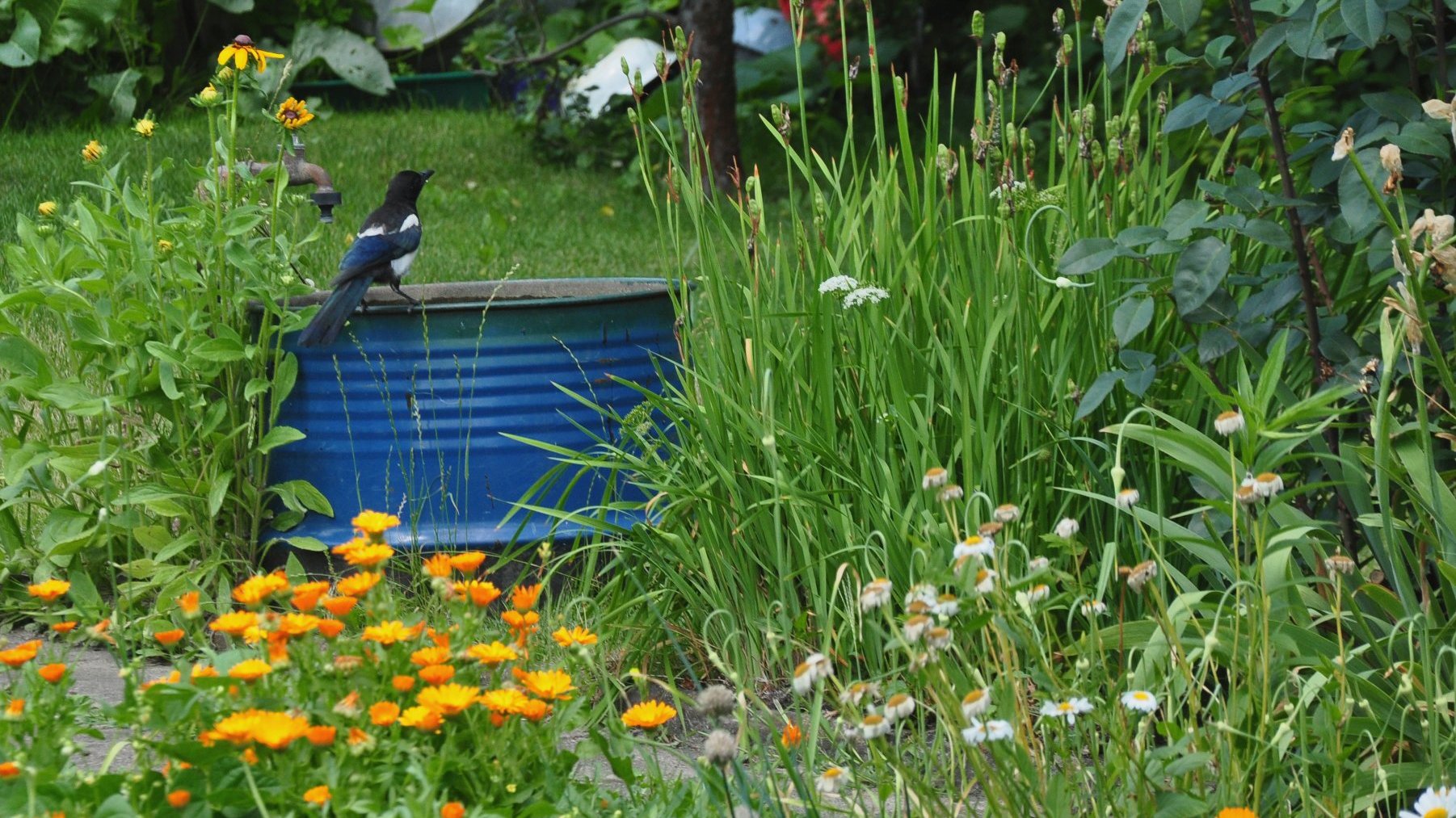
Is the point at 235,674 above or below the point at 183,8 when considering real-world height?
below

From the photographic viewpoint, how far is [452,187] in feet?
22.3

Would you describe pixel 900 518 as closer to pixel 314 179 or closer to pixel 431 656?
pixel 431 656

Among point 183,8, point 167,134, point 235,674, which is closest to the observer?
point 235,674

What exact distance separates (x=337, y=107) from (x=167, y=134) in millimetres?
2162

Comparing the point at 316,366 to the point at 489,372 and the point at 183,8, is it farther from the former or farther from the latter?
the point at 183,8

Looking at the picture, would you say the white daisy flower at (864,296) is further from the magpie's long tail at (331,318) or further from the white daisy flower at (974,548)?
the magpie's long tail at (331,318)

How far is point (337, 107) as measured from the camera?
898 cm

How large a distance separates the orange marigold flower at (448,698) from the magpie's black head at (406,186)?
2152mm

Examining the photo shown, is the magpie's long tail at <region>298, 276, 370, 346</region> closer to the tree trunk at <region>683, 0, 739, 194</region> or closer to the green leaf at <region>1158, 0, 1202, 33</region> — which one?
the green leaf at <region>1158, 0, 1202, 33</region>

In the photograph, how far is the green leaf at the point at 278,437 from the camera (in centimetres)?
260

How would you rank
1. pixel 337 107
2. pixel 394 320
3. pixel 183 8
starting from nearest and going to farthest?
pixel 394 320 < pixel 183 8 < pixel 337 107

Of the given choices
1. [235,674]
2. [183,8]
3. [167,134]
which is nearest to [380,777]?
[235,674]

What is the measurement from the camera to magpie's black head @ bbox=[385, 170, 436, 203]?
339cm

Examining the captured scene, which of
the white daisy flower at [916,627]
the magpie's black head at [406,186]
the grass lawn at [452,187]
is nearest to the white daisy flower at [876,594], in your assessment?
the white daisy flower at [916,627]
